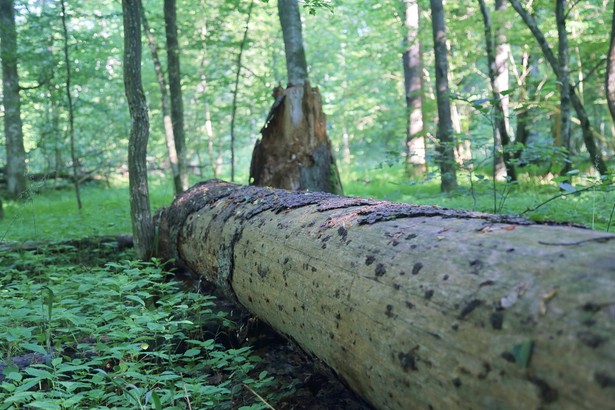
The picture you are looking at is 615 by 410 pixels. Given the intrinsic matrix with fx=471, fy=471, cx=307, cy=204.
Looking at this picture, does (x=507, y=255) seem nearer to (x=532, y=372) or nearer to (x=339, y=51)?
(x=532, y=372)

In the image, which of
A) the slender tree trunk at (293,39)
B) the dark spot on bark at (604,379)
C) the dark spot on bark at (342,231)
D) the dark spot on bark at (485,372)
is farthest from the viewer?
the slender tree trunk at (293,39)

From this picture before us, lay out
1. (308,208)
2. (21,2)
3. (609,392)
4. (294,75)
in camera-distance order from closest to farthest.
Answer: (609,392), (308,208), (294,75), (21,2)

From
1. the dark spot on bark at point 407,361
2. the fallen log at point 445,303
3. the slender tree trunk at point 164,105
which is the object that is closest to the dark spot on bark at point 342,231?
the fallen log at point 445,303

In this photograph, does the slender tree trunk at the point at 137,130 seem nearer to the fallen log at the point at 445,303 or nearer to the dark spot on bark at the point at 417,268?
the fallen log at the point at 445,303

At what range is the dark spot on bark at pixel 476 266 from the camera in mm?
1588

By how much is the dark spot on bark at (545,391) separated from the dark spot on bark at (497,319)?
18cm

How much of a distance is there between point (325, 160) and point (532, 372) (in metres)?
5.47

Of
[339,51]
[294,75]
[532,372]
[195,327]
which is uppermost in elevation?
[339,51]

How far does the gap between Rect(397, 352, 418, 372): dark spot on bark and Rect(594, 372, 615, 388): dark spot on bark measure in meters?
0.60

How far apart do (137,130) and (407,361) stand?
13.3 ft

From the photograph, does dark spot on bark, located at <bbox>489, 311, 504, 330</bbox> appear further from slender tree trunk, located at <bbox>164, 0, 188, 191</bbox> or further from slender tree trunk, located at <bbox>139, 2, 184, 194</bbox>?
slender tree trunk, located at <bbox>139, 2, 184, 194</bbox>

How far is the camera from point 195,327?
3.22 meters

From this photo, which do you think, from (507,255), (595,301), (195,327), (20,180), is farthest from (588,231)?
(20,180)

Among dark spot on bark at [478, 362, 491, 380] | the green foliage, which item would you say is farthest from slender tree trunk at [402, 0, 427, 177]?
dark spot on bark at [478, 362, 491, 380]
